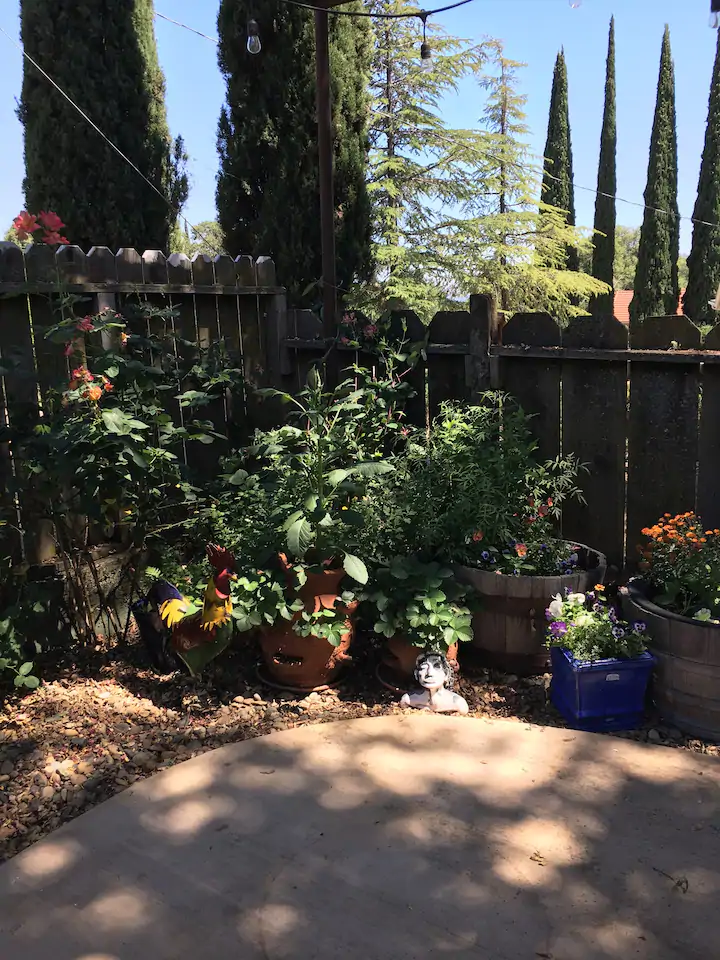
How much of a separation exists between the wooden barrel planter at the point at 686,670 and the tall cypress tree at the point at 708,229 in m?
21.8

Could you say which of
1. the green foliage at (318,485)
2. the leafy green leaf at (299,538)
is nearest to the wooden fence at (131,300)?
the green foliage at (318,485)

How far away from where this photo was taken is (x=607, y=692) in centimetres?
272

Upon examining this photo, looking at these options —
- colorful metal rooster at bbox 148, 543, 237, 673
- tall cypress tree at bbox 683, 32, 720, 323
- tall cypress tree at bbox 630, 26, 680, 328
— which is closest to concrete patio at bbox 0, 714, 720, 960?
colorful metal rooster at bbox 148, 543, 237, 673

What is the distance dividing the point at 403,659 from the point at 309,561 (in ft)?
1.86

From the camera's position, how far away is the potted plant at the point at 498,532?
315 cm

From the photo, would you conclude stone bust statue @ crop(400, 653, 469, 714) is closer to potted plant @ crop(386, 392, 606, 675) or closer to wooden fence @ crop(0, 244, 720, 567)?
potted plant @ crop(386, 392, 606, 675)

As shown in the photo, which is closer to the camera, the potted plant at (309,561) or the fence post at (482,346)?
the potted plant at (309,561)

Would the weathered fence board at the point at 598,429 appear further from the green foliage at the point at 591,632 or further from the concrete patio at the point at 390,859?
the concrete patio at the point at 390,859

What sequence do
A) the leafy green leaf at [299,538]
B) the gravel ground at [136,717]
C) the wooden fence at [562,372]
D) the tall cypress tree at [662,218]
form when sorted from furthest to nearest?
the tall cypress tree at [662,218], the wooden fence at [562,372], the leafy green leaf at [299,538], the gravel ground at [136,717]

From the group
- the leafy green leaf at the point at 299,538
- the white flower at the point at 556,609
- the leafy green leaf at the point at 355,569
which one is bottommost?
the white flower at the point at 556,609

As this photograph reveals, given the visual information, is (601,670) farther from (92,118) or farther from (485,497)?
(92,118)

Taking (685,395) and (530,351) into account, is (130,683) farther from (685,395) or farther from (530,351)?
(685,395)

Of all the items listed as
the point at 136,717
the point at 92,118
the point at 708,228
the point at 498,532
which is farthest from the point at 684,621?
the point at 708,228

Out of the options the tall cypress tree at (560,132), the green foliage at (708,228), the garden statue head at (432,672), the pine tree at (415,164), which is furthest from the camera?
the tall cypress tree at (560,132)
